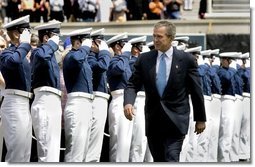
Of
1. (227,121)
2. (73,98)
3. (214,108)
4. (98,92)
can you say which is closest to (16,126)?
(73,98)

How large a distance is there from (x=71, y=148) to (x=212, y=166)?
6.00 ft

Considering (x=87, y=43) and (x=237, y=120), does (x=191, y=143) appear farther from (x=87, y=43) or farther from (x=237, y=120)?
(x=87, y=43)

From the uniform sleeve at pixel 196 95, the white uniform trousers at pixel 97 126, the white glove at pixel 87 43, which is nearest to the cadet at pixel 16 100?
the white glove at pixel 87 43

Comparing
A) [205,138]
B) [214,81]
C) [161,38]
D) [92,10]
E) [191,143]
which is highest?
[161,38]

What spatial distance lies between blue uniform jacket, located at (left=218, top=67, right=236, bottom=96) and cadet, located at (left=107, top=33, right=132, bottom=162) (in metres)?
2.75

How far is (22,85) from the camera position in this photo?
12586 mm

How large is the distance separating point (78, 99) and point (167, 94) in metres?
2.23

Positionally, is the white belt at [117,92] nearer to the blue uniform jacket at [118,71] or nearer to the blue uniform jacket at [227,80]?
the blue uniform jacket at [118,71]

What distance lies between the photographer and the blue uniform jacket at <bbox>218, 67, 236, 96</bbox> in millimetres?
17047

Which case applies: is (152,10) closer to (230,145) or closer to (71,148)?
(230,145)

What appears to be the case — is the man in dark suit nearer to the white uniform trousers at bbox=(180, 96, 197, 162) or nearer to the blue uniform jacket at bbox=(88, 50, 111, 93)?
the blue uniform jacket at bbox=(88, 50, 111, 93)

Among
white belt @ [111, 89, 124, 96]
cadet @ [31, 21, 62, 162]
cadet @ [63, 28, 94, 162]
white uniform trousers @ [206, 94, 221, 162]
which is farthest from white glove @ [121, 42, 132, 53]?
white uniform trousers @ [206, 94, 221, 162]

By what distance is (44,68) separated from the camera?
12.9 meters

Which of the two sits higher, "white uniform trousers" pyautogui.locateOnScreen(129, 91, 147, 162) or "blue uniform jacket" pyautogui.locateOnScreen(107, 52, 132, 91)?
"blue uniform jacket" pyautogui.locateOnScreen(107, 52, 132, 91)
